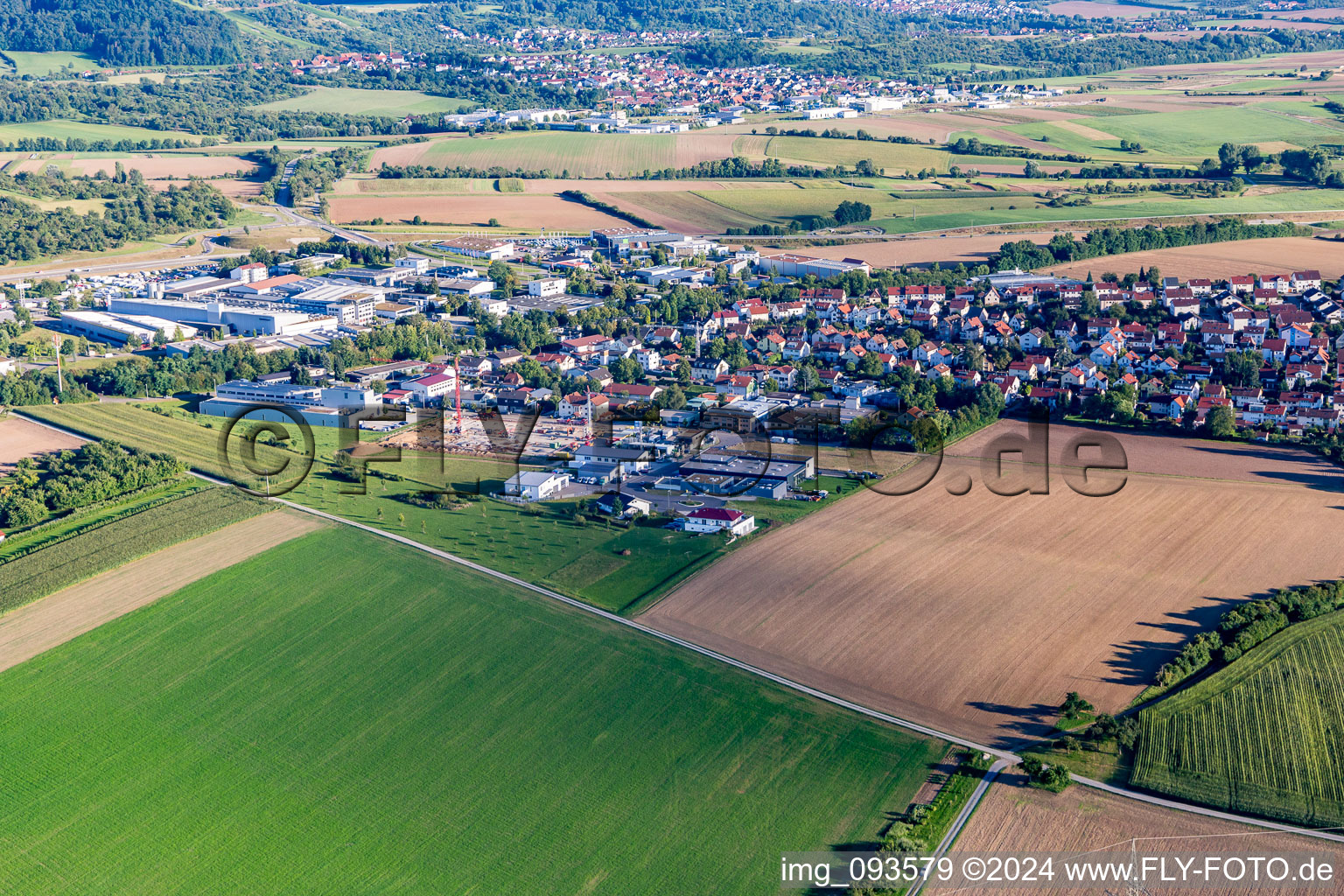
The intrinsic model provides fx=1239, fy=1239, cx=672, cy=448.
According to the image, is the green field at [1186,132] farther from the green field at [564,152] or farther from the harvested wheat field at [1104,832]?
the harvested wheat field at [1104,832]

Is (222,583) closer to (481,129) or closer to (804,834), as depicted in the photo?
(804,834)

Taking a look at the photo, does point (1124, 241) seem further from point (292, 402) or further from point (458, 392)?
point (292, 402)

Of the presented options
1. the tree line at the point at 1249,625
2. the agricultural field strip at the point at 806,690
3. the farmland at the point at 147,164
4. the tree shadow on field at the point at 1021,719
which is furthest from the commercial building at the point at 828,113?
the tree shadow on field at the point at 1021,719

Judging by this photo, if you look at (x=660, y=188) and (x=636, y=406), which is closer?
(x=636, y=406)

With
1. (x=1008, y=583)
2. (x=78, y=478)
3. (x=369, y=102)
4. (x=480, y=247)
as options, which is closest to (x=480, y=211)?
(x=480, y=247)

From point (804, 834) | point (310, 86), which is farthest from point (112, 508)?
point (310, 86)

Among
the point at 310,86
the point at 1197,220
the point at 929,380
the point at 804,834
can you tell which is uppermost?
the point at 310,86

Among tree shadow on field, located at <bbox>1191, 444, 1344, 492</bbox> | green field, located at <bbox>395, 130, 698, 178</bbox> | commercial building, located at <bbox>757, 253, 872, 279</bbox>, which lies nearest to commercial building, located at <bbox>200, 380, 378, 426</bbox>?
commercial building, located at <bbox>757, 253, 872, 279</bbox>

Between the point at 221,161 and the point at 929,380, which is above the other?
the point at 221,161
